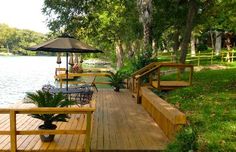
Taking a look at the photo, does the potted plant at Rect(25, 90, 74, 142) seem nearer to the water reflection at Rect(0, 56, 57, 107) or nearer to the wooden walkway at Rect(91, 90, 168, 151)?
the wooden walkway at Rect(91, 90, 168, 151)

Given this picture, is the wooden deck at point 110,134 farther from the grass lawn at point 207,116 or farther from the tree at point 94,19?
the tree at point 94,19

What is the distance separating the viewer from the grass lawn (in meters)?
6.40

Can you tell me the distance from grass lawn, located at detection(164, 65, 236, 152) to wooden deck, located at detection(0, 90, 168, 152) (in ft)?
2.91

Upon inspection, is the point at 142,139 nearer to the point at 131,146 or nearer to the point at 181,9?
the point at 131,146

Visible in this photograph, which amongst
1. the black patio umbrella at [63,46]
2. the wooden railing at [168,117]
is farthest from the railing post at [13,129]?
the black patio umbrella at [63,46]

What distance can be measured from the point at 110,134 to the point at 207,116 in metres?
2.68

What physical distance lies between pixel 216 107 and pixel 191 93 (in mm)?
3083

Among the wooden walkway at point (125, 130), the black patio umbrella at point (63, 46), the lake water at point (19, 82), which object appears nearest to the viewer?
the wooden walkway at point (125, 130)

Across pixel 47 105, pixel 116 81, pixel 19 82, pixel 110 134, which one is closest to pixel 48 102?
pixel 47 105

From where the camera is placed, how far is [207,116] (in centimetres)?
959

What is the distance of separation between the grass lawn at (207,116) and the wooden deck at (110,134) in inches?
34.9

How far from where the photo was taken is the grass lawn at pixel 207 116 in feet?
21.0

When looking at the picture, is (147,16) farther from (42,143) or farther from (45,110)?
(45,110)

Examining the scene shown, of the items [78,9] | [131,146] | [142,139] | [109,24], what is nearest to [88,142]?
[131,146]
